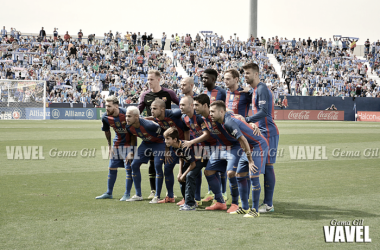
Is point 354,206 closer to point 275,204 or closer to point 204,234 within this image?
point 275,204

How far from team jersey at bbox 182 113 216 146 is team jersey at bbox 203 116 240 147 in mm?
162

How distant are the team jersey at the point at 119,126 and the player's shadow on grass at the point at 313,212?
10.1 feet

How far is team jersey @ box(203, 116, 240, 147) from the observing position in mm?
6711

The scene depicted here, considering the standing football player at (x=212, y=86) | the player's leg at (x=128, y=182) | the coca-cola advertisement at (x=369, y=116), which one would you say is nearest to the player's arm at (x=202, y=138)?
the standing football player at (x=212, y=86)

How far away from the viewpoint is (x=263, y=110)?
6723mm

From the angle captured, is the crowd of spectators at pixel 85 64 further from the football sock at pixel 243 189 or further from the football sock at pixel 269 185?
the football sock at pixel 243 189

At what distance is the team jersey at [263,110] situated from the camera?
6723 mm

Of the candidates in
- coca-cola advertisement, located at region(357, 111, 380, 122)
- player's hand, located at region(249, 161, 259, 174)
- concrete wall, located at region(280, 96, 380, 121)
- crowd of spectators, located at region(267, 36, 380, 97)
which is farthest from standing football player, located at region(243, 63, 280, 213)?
coca-cola advertisement, located at region(357, 111, 380, 122)

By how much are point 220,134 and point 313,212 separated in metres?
1.88

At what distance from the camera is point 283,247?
15.6 feet

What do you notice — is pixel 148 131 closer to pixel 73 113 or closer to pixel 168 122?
pixel 168 122

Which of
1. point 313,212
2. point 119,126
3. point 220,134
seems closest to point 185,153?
point 220,134

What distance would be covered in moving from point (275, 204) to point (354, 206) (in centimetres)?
127

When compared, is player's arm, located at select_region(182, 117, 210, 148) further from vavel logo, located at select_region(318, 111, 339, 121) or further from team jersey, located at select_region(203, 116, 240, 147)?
→ vavel logo, located at select_region(318, 111, 339, 121)
